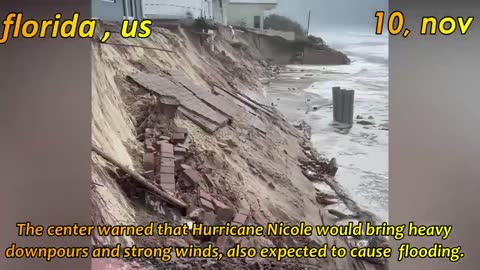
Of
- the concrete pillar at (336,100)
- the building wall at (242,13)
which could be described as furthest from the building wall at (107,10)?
the concrete pillar at (336,100)

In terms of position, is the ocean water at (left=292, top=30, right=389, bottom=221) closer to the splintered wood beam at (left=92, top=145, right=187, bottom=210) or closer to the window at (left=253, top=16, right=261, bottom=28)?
the window at (left=253, top=16, right=261, bottom=28)

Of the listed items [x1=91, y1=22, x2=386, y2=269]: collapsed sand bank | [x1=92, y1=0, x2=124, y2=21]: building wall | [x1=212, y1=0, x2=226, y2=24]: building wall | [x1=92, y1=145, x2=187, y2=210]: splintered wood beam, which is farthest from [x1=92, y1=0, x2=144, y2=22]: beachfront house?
[x1=92, y1=145, x2=187, y2=210]: splintered wood beam

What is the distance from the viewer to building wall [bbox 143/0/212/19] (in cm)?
293

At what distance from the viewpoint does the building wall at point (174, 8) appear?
9.60ft

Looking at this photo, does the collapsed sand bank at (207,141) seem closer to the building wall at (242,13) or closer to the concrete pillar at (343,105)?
the building wall at (242,13)

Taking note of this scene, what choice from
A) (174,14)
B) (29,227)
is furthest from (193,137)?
(29,227)

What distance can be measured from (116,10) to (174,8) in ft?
1.15

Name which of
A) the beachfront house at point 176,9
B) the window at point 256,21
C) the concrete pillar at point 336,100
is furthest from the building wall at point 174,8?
the concrete pillar at point 336,100

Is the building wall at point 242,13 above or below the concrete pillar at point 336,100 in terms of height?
above

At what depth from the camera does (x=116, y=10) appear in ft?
9.53

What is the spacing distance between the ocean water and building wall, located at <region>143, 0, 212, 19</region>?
74 centimetres

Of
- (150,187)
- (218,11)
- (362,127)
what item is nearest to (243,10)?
(218,11)

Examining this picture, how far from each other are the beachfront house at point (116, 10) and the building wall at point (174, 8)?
0.16 ft

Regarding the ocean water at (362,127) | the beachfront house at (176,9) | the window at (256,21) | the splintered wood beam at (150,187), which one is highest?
the beachfront house at (176,9)
